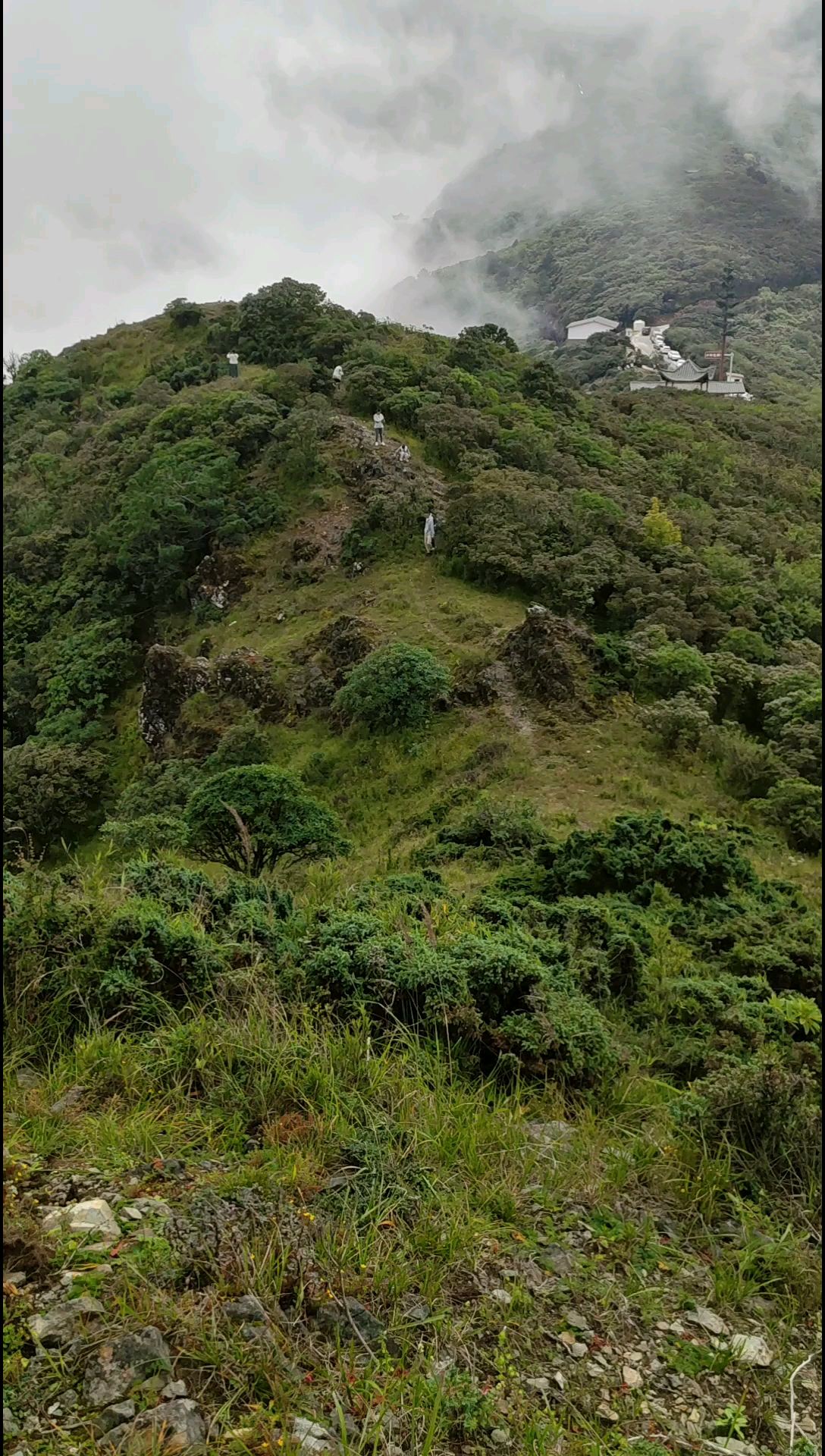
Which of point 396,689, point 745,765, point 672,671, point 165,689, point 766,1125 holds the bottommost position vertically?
point 766,1125

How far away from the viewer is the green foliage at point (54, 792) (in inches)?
659

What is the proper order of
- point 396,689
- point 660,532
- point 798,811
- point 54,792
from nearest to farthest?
point 798,811 < point 396,689 < point 54,792 < point 660,532

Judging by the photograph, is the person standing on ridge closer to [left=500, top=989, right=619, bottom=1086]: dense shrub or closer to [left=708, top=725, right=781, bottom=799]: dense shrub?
[left=708, top=725, right=781, bottom=799]: dense shrub

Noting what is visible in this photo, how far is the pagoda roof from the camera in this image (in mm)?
42000

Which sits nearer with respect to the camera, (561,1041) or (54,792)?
(561,1041)

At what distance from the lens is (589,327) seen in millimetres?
65312

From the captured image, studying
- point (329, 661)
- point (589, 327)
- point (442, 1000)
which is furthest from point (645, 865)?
point (589, 327)

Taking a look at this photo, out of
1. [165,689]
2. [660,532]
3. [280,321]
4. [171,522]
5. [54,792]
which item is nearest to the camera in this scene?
[54,792]

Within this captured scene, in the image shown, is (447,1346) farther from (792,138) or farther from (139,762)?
(792,138)

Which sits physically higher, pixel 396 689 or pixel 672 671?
pixel 672 671

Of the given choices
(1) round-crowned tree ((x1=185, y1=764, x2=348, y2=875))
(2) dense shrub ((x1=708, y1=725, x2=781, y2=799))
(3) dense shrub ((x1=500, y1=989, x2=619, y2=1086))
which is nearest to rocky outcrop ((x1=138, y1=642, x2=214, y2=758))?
(1) round-crowned tree ((x1=185, y1=764, x2=348, y2=875))

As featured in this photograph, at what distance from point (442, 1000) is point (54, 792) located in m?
14.9

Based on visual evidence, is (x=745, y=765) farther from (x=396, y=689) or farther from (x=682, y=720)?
(x=396, y=689)

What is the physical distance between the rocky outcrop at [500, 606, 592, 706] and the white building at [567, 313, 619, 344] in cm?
5592
